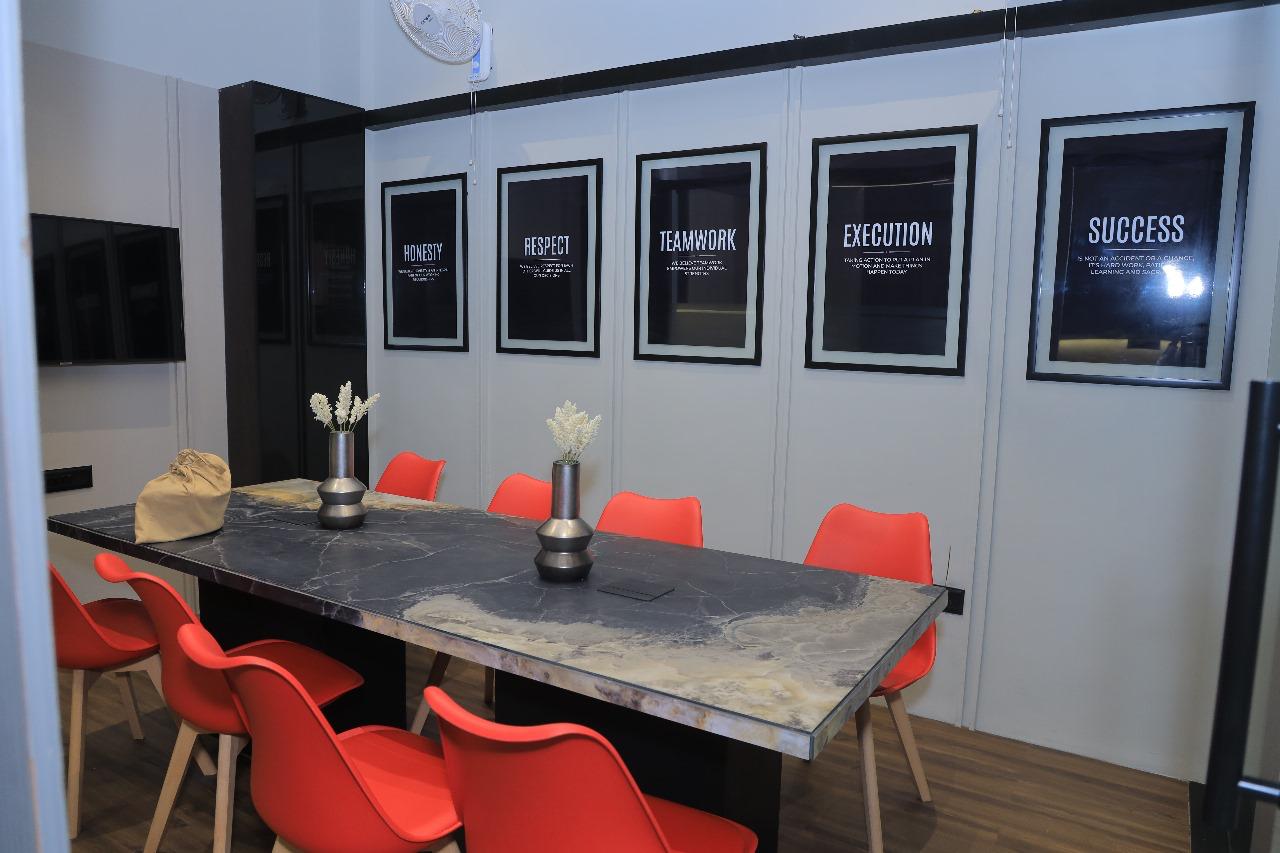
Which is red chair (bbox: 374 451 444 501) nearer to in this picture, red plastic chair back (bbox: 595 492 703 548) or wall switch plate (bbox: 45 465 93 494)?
red plastic chair back (bbox: 595 492 703 548)

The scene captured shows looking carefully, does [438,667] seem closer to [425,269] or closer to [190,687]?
[190,687]

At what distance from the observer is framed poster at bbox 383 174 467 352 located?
5062 millimetres

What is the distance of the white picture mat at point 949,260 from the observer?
3576 millimetres

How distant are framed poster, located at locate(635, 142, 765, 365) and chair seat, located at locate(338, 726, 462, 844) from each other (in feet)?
8.15

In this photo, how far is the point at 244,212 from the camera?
192 inches

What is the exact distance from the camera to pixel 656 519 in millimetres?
3246

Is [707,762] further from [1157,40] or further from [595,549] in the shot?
[1157,40]

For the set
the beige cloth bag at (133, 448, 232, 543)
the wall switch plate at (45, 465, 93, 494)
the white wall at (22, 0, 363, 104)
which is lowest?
the wall switch plate at (45, 465, 93, 494)

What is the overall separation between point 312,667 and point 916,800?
211 centimetres

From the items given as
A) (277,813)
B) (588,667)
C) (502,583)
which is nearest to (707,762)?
(588,667)

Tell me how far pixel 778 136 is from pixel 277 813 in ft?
11.0

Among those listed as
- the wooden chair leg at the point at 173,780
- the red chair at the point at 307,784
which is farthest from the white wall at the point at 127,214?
the red chair at the point at 307,784

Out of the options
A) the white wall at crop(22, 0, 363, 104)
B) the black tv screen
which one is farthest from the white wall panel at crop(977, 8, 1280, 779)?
the black tv screen

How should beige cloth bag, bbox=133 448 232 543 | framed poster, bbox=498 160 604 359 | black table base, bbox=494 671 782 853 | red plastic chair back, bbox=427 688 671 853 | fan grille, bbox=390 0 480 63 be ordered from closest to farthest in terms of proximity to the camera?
red plastic chair back, bbox=427 688 671 853 < black table base, bbox=494 671 782 853 < beige cloth bag, bbox=133 448 232 543 < fan grille, bbox=390 0 480 63 < framed poster, bbox=498 160 604 359
